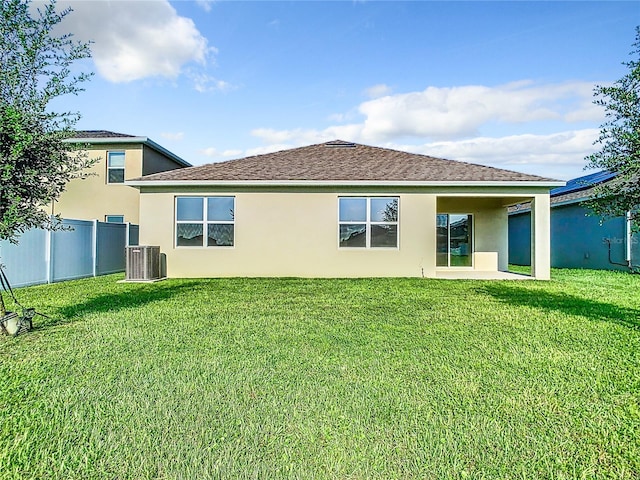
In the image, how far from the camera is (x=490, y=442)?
264 cm

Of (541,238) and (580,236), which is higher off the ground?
(580,236)

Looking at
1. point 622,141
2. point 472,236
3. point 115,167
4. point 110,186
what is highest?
point 115,167

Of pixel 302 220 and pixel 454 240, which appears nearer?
pixel 302 220

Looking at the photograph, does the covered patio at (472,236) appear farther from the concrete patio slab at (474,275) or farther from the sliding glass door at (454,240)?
the concrete patio slab at (474,275)

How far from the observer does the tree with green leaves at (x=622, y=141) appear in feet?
16.9

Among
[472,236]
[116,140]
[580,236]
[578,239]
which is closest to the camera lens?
[472,236]

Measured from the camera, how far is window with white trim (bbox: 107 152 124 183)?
16797mm

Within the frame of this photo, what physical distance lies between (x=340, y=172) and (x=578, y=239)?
1131 centimetres

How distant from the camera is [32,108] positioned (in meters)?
5.43

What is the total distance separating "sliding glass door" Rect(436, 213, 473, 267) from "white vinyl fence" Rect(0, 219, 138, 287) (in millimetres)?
12208

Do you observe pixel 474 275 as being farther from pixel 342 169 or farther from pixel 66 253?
pixel 66 253

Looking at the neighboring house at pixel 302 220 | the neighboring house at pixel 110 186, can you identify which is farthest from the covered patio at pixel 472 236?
the neighboring house at pixel 110 186

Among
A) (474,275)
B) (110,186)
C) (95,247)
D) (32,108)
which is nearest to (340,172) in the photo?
(474,275)

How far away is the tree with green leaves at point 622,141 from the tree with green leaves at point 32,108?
739 centimetres
